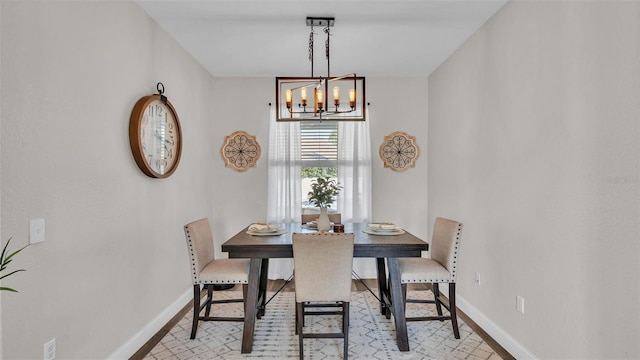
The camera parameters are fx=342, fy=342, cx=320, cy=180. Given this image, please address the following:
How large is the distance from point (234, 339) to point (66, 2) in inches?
99.5

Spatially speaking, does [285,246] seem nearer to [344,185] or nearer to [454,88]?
[344,185]

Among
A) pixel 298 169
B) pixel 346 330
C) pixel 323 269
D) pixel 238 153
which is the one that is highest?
pixel 238 153

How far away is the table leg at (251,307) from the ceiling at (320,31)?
6.45ft

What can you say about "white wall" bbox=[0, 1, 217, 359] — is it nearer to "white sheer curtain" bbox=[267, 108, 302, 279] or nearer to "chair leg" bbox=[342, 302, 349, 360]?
"white sheer curtain" bbox=[267, 108, 302, 279]

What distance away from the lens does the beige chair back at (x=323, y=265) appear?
91.5 inches

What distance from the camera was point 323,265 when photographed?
2.38 metres

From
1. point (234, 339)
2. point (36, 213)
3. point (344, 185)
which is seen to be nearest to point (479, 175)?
point (344, 185)

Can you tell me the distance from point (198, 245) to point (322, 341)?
4.15 feet

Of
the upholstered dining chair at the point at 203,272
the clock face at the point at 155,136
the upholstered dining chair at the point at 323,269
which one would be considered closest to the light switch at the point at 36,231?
the clock face at the point at 155,136

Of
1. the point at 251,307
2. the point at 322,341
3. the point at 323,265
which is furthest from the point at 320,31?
Answer: the point at 322,341

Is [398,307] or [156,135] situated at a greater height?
[156,135]

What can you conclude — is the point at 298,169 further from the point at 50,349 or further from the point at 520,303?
the point at 50,349

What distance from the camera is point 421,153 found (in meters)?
4.41

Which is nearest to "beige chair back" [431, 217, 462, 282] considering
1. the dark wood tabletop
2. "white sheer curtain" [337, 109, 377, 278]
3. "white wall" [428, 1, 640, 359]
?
"white wall" [428, 1, 640, 359]
